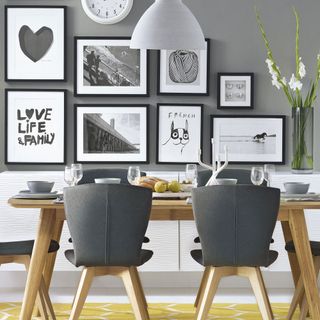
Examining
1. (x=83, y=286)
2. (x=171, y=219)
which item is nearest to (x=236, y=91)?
(x=171, y=219)

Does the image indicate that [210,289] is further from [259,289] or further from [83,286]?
[83,286]

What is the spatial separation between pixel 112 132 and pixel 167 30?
67.6 inches

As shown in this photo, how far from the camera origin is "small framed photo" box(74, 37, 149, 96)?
586 centimetres

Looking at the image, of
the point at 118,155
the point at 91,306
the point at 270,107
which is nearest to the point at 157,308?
the point at 91,306

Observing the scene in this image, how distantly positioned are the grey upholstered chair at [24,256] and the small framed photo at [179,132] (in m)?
1.44

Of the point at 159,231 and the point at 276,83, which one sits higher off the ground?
the point at 276,83

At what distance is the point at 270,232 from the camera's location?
4.15 metres

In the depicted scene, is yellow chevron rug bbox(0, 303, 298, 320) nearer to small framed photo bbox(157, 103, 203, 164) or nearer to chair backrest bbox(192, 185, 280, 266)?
chair backrest bbox(192, 185, 280, 266)

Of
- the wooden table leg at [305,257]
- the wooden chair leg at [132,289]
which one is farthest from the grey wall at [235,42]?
the wooden chair leg at [132,289]

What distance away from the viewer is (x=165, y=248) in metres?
5.66

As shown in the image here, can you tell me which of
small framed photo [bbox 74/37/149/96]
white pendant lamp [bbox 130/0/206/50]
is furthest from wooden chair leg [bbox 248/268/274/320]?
small framed photo [bbox 74/37/149/96]

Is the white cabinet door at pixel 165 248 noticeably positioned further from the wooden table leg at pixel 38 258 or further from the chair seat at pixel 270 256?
the wooden table leg at pixel 38 258

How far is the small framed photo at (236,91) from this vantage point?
19.2 ft

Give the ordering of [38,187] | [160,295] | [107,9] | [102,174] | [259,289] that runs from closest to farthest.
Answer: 1. [259,289]
2. [38,187]
3. [102,174]
4. [160,295]
5. [107,9]
